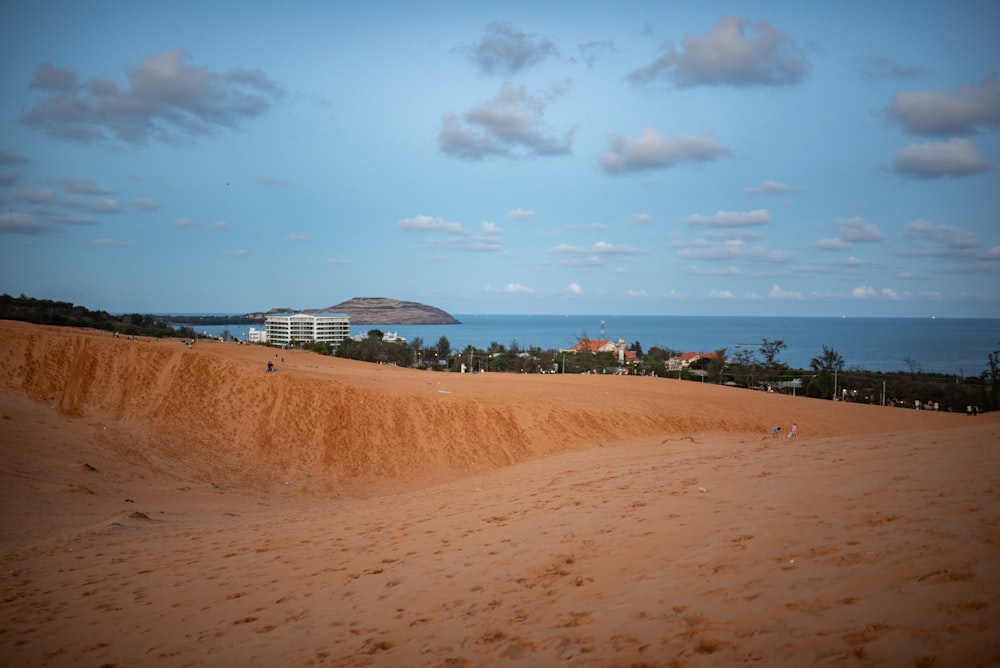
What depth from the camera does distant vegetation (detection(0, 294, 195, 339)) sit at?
42.7 m

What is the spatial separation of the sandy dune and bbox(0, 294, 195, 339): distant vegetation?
29.6 meters

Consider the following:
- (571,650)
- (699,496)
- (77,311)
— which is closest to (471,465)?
(699,496)

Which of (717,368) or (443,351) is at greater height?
(717,368)

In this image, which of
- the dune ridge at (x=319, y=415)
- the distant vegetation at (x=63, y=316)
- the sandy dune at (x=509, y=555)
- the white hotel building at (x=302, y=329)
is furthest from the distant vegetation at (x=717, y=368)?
the white hotel building at (x=302, y=329)

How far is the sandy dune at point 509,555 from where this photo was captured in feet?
14.5

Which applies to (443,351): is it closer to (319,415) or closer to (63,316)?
(63,316)

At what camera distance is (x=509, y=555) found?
725 cm

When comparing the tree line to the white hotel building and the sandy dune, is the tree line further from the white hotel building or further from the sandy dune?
the white hotel building

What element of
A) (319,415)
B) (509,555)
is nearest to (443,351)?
(319,415)

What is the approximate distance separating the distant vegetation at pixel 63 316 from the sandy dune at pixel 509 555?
29616 mm

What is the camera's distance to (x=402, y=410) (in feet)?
72.9

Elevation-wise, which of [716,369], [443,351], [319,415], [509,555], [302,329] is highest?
[302,329]

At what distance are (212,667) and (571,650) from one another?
311cm

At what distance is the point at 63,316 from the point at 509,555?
50360mm
